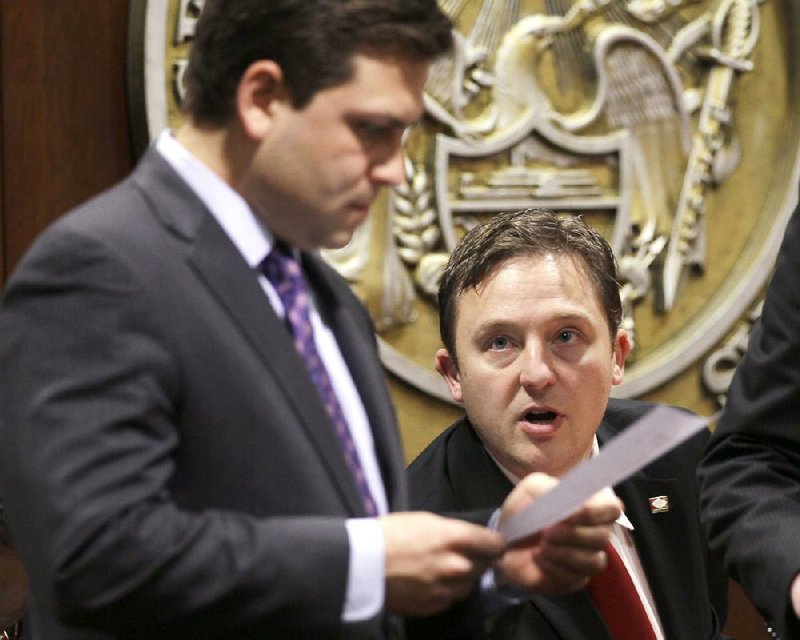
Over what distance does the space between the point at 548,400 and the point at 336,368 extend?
760mm

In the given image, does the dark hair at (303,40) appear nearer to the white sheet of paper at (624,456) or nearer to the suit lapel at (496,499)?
the white sheet of paper at (624,456)

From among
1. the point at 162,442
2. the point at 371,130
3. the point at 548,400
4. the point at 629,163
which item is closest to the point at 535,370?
the point at 548,400

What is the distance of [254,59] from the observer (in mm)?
1250

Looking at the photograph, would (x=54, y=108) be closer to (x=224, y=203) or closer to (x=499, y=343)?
(x=499, y=343)

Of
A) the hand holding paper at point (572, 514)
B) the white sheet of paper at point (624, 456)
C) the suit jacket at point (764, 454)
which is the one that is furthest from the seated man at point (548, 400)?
the white sheet of paper at point (624, 456)

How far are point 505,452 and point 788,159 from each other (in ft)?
5.59

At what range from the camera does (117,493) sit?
1.10m

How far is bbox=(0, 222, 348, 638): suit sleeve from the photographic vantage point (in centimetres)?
110

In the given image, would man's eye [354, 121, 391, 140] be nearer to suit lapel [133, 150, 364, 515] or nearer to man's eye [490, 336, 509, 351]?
suit lapel [133, 150, 364, 515]

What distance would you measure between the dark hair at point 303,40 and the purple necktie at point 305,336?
0.15 m

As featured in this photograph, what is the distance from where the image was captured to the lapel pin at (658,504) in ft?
7.00

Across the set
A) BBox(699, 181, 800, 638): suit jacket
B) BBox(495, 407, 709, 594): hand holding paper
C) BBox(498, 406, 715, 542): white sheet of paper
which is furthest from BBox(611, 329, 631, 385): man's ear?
BBox(498, 406, 715, 542): white sheet of paper

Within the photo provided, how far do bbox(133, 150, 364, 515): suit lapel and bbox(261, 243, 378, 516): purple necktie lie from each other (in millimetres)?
25

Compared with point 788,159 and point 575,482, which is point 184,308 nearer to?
point 575,482
